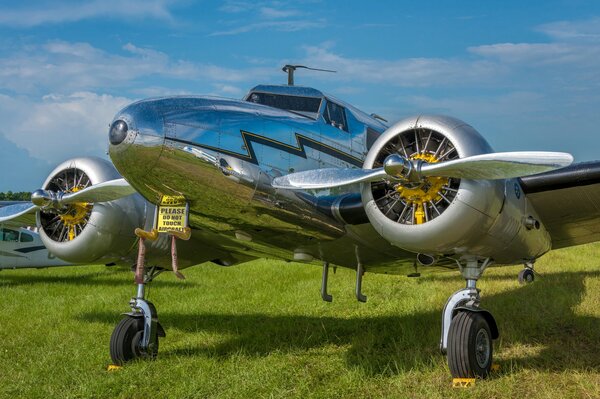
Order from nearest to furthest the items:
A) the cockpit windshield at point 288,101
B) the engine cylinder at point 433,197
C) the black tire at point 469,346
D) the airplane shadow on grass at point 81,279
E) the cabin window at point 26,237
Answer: the engine cylinder at point 433,197, the black tire at point 469,346, the cockpit windshield at point 288,101, the airplane shadow on grass at point 81,279, the cabin window at point 26,237

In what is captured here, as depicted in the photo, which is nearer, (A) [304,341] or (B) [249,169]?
(B) [249,169]

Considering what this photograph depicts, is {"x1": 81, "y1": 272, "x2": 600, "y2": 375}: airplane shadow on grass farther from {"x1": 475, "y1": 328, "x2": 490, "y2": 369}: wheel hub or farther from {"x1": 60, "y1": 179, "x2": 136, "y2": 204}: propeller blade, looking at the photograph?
{"x1": 60, "y1": 179, "x2": 136, "y2": 204}: propeller blade

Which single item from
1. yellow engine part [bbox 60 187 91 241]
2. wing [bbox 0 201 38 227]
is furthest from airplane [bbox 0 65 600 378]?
wing [bbox 0 201 38 227]

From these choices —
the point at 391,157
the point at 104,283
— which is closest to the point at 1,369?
the point at 391,157

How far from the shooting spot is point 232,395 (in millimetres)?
6574

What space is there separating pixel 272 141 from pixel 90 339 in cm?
546

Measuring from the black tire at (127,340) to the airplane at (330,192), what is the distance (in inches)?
0.6

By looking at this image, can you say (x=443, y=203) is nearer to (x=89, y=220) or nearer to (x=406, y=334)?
(x=406, y=334)

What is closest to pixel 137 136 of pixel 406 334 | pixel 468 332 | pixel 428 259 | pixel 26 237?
pixel 428 259

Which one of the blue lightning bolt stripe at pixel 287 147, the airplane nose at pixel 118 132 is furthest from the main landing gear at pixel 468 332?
the airplane nose at pixel 118 132

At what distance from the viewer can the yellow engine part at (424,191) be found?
246 inches

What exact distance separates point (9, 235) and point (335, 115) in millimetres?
18711

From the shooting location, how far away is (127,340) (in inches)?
327

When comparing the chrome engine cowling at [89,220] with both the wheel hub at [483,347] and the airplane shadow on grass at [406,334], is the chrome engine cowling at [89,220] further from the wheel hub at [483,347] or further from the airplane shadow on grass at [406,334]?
the wheel hub at [483,347]
